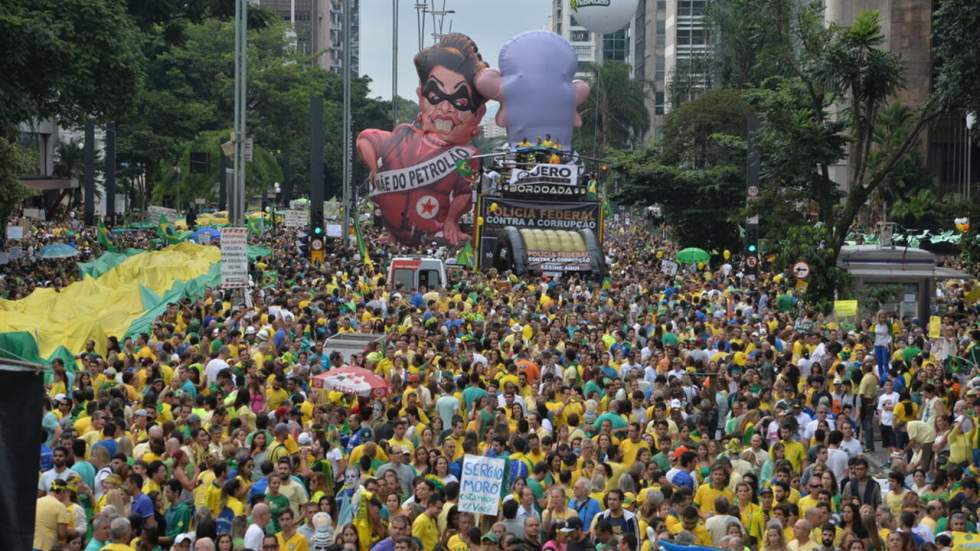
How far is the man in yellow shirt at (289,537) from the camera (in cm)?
1091

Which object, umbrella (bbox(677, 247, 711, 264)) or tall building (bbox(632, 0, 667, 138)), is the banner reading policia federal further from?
tall building (bbox(632, 0, 667, 138))

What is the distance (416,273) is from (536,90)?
22.6 meters

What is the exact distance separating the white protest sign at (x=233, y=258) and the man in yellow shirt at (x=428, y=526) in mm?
14888

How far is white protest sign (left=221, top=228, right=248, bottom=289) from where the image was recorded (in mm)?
25891

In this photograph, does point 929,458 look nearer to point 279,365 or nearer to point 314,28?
point 279,365

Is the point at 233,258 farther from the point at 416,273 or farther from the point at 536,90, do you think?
the point at 536,90

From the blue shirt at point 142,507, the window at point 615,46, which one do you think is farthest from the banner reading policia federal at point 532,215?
the window at point 615,46

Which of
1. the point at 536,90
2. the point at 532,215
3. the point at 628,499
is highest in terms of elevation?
the point at 536,90

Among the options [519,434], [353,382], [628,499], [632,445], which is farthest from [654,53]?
[628,499]

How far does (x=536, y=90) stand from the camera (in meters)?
54.2

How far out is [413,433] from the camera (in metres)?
14.6

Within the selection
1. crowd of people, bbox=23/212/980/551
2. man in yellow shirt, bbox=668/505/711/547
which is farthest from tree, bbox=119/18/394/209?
man in yellow shirt, bbox=668/505/711/547

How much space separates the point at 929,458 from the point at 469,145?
4245 cm

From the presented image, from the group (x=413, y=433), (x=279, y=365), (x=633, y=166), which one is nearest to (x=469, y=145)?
(x=633, y=166)
